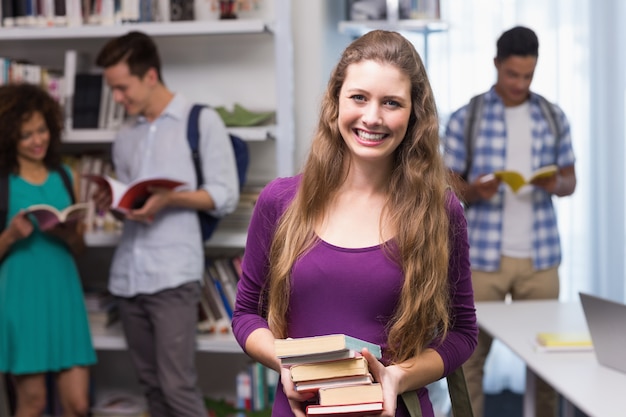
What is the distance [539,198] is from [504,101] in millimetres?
384

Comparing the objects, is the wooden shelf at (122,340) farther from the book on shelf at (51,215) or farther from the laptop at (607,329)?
the laptop at (607,329)

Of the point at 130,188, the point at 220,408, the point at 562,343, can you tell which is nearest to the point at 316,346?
the point at 562,343

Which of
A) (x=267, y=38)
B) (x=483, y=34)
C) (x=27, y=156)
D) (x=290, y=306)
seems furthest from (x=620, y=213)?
(x=290, y=306)

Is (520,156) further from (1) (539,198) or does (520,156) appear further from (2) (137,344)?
(2) (137,344)

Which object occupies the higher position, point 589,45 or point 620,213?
point 589,45

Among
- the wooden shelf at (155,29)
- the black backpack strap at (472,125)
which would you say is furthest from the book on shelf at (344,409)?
the wooden shelf at (155,29)

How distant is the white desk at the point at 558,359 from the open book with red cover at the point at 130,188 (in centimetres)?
114

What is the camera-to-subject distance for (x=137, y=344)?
332cm

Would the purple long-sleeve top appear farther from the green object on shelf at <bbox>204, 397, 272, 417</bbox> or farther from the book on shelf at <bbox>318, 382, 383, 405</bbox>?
the green object on shelf at <bbox>204, 397, 272, 417</bbox>

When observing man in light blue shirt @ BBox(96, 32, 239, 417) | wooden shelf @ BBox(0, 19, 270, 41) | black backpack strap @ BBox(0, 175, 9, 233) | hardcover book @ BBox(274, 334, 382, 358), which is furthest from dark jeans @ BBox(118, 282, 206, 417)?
hardcover book @ BBox(274, 334, 382, 358)

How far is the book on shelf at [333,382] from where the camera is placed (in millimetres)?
1486

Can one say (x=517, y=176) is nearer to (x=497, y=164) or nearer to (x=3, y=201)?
(x=497, y=164)

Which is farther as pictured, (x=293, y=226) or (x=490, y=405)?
(x=490, y=405)

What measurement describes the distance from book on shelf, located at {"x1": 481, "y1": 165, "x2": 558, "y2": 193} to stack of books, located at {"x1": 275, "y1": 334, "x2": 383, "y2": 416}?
175cm
